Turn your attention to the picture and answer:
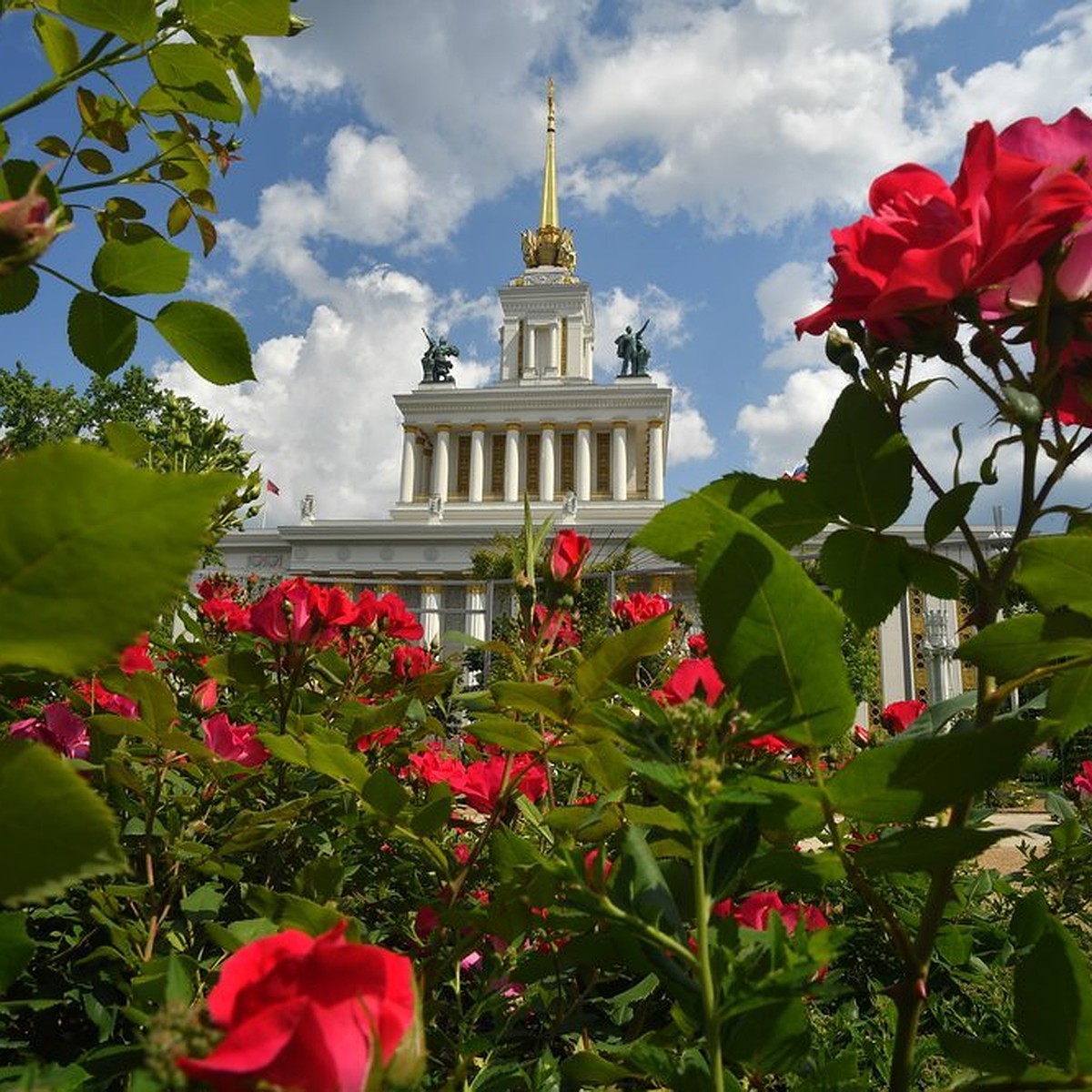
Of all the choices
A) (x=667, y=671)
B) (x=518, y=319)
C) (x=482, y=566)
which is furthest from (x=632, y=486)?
(x=667, y=671)

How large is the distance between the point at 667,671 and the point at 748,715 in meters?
0.87

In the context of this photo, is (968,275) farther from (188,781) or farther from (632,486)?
(632,486)

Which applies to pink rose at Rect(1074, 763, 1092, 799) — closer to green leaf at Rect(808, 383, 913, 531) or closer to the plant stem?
green leaf at Rect(808, 383, 913, 531)

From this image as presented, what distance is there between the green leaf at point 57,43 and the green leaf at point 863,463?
62 cm

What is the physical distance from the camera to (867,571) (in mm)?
413

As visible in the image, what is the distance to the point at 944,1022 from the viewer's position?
885 millimetres

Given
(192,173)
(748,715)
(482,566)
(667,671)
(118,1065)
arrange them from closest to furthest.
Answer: (748,715) < (118,1065) < (192,173) < (667,671) < (482,566)

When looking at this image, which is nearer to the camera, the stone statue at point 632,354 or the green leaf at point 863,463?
the green leaf at point 863,463

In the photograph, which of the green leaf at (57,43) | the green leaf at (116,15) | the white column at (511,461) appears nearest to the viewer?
the green leaf at (116,15)

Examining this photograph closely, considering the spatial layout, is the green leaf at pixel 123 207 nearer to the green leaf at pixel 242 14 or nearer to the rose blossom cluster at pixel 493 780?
the green leaf at pixel 242 14

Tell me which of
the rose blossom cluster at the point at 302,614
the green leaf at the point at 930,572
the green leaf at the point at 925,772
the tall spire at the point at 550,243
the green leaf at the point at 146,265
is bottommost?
the green leaf at the point at 925,772

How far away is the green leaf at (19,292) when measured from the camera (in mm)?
598

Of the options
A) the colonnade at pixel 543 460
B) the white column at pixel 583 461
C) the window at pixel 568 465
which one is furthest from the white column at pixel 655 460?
the window at pixel 568 465

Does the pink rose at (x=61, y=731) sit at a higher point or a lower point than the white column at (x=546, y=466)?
lower
